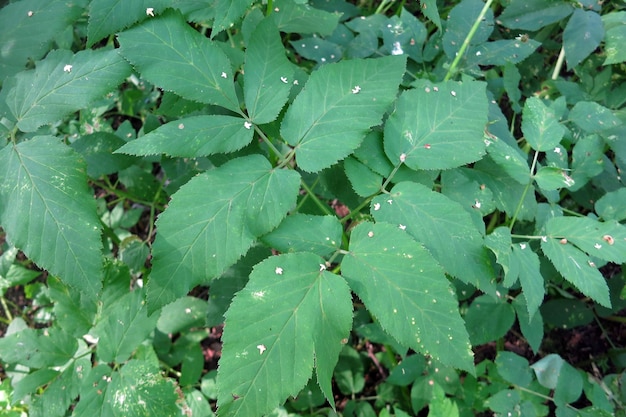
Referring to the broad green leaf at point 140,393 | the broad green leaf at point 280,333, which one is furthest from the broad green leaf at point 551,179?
the broad green leaf at point 140,393

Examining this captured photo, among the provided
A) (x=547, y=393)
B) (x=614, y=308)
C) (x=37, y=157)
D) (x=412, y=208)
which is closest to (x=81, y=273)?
(x=37, y=157)

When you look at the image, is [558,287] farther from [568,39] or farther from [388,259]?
[388,259]

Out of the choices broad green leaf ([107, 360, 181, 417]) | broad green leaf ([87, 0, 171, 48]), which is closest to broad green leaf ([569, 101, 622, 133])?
broad green leaf ([87, 0, 171, 48])

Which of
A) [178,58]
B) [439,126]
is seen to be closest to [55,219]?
[178,58]

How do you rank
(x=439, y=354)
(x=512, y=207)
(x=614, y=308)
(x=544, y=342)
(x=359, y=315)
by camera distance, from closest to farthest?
1. (x=439, y=354)
2. (x=512, y=207)
3. (x=614, y=308)
4. (x=359, y=315)
5. (x=544, y=342)

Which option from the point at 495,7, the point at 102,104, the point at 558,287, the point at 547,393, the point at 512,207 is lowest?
the point at 547,393

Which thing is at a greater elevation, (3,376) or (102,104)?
(102,104)

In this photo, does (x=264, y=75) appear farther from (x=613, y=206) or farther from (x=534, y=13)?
(x=534, y=13)
